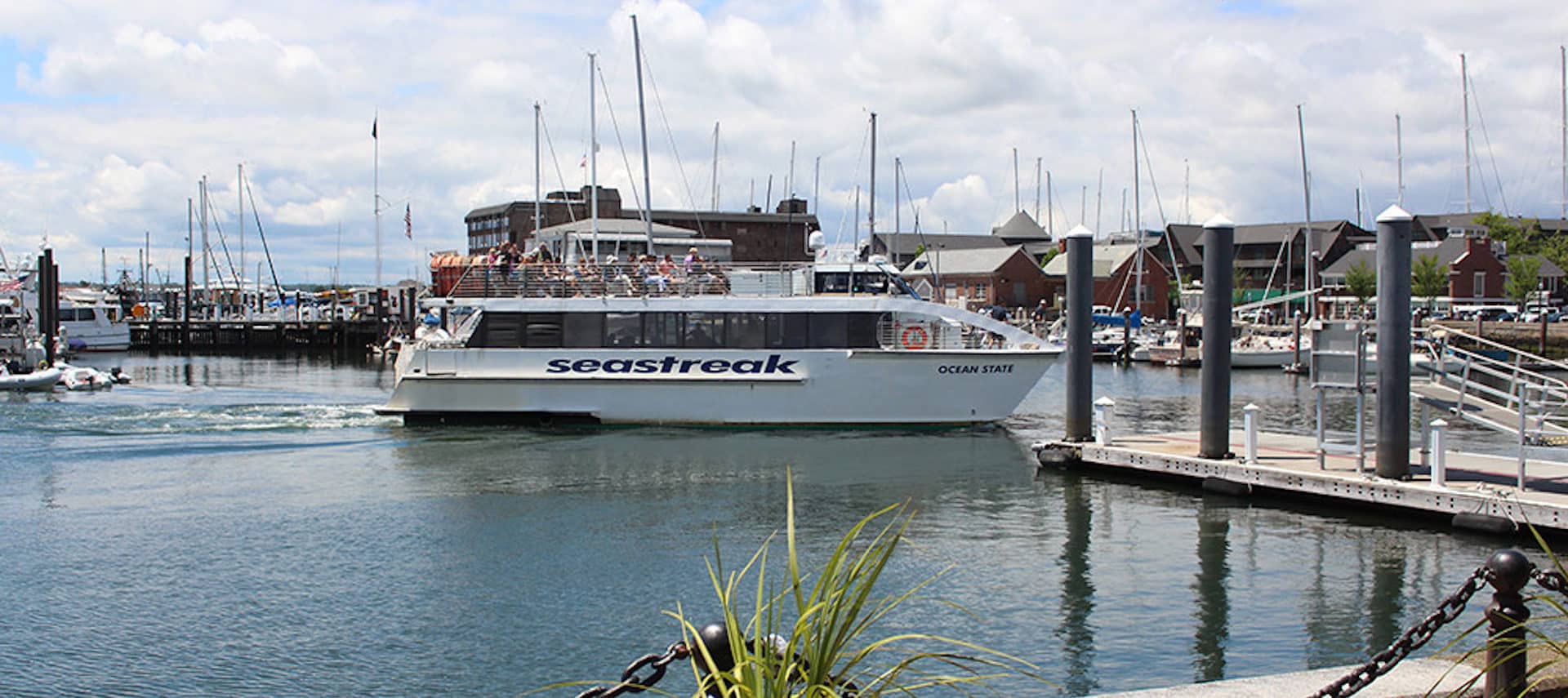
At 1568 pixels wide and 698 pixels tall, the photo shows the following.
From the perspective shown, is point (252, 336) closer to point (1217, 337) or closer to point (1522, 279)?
point (1217, 337)

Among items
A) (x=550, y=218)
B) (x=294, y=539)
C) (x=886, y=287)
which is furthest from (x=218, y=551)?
(x=550, y=218)

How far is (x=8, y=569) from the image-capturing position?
1656cm

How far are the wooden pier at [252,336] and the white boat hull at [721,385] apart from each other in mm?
48949

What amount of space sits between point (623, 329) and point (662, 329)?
92 cm

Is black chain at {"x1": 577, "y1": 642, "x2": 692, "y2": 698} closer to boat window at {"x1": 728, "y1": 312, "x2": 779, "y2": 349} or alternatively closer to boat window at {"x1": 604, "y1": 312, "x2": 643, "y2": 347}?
boat window at {"x1": 728, "y1": 312, "x2": 779, "y2": 349}

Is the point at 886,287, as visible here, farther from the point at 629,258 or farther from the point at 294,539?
the point at 294,539

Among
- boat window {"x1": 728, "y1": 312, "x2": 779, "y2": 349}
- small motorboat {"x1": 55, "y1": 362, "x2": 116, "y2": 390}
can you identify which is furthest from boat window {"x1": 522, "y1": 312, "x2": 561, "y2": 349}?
small motorboat {"x1": 55, "y1": 362, "x2": 116, "y2": 390}

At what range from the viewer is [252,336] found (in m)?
78.9

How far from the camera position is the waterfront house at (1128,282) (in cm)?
9150

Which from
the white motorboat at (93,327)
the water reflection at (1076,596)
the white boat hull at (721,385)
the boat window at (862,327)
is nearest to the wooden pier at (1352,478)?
the water reflection at (1076,596)

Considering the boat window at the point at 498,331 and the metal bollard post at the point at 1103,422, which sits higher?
the boat window at the point at 498,331

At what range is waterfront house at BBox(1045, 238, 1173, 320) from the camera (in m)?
91.5

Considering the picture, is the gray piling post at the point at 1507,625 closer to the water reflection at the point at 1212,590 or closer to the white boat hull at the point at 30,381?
the water reflection at the point at 1212,590

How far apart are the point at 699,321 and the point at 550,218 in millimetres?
65044
